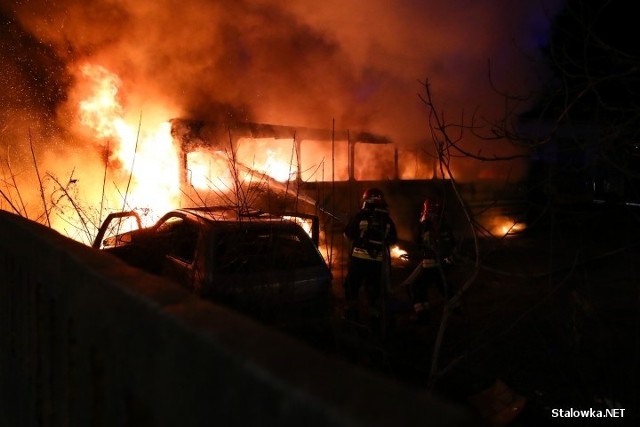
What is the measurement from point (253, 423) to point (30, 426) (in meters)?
1.78

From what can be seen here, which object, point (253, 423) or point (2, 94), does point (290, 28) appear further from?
point (253, 423)

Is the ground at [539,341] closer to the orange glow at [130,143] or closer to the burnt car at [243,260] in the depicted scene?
the burnt car at [243,260]

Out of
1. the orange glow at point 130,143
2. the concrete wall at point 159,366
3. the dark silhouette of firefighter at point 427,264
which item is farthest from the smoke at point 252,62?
the concrete wall at point 159,366

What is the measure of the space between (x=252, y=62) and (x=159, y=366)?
11.5 meters

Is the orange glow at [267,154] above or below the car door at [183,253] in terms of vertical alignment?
above

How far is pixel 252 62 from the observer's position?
467 inches

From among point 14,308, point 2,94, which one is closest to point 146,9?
point 2,94

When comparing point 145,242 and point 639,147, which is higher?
point 639,147

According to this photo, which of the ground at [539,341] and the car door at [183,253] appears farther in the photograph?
the car door at [183,253]

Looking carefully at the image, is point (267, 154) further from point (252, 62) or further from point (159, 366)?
point (159, 366)

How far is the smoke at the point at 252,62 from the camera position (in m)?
8.97

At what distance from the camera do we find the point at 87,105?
365 inches

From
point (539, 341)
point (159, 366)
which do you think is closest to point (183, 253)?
point (159, 366)

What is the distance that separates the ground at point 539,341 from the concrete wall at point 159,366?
6.37 feet
